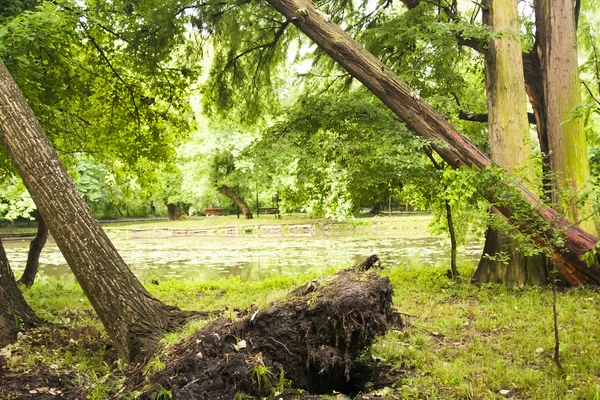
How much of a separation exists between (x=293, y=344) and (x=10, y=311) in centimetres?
356

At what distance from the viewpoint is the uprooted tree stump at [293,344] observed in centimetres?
358

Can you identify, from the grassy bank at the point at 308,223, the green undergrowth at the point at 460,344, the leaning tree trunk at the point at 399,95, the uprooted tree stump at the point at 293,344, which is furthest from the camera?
the grassy bank at the point at 308,223

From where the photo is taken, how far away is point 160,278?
1330 cm

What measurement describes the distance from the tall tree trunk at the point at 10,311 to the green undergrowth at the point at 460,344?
0.36 m

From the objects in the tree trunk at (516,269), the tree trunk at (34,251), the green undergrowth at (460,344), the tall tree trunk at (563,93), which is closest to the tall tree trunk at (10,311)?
the green undergrowth at (460,344)

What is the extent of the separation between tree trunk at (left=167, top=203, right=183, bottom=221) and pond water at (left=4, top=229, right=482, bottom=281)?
12.7 m

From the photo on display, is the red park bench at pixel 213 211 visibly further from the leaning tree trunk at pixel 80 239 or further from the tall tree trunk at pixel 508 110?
the leaning tree trunk at pixel 80 239

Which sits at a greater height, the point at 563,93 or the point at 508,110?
the point at 563,93

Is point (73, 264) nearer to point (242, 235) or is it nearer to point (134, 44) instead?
point (134, 44)

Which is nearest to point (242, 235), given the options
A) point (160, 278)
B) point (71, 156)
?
point (160, 278)

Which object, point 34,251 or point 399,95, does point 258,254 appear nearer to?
point 34,251

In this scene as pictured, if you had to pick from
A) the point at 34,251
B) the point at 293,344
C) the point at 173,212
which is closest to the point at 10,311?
the point at 293,344

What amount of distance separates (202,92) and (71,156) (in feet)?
10.6

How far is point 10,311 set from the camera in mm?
5680
